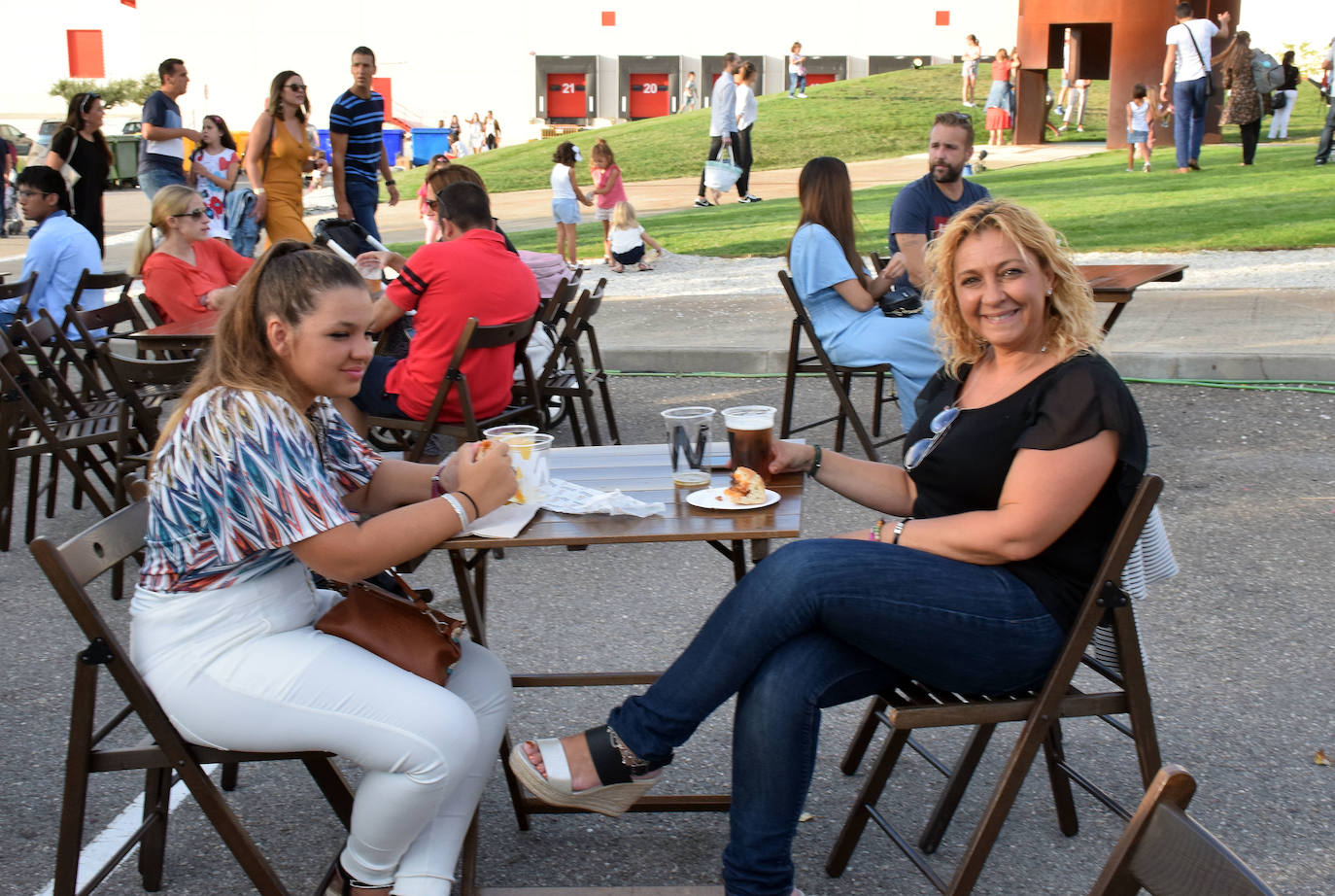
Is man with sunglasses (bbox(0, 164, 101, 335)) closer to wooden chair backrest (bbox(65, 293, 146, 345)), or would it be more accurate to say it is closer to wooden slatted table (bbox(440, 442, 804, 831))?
wooden chair backrest (bbox(65, 293, 146, 345))

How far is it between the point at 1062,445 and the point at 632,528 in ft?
2.78

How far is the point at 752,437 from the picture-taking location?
272 cm

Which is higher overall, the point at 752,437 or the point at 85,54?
the point at 85,54

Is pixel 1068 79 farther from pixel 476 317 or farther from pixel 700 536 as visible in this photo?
pixel 700 536

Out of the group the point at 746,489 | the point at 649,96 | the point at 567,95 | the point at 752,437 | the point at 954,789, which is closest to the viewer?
the point at 746,489

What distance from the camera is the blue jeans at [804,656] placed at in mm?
2371

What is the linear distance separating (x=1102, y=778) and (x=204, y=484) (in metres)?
2.30

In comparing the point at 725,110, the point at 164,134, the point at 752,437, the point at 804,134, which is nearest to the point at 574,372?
the point at 752,437

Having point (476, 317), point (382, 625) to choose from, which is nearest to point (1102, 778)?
point (382, 625)

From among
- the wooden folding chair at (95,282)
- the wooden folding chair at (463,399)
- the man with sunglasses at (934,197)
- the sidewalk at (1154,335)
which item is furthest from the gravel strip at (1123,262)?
the wooden folding chair at (463,399)

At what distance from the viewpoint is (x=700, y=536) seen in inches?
94.4

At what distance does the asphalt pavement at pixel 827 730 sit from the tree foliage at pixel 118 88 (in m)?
53.6

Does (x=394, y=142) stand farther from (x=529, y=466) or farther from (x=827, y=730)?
(x=529, y=466)

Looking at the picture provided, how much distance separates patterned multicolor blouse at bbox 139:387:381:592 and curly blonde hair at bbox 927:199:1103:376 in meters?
1.43
